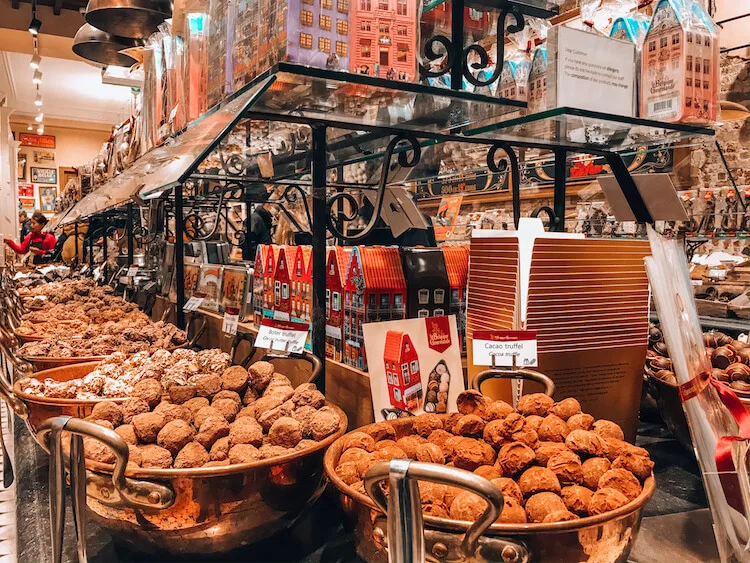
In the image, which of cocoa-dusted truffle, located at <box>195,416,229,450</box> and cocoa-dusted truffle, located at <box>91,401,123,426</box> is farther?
cocoa-dusted truffle, located at <box>91,401,123,426</box>

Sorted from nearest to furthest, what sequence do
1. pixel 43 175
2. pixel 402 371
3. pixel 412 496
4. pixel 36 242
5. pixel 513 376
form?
1. pixel 412 496
2. pixel 513 376
3. pixel 402 371
4. pixel 36 242
5. pixel 43 175

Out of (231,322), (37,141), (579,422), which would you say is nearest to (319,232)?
(579,422)

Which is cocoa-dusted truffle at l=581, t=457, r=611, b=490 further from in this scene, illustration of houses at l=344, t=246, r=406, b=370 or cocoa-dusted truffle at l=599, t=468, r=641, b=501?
illustration of houses at l=344, t=246, r=406, b=370

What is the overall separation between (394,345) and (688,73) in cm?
81

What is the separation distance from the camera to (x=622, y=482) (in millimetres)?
811

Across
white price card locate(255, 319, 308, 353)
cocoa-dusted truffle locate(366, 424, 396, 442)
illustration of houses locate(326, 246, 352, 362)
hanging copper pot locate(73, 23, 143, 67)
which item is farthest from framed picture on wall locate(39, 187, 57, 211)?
cocoa-dusted truffle locate(366, 424, 396, 442)

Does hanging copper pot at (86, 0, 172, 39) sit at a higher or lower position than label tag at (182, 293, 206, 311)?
higher

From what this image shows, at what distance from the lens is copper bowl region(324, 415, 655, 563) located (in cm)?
67

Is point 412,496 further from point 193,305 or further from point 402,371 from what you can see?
point 193,305

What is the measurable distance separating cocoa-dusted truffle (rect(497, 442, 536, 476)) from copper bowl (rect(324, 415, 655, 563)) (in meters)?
0.14

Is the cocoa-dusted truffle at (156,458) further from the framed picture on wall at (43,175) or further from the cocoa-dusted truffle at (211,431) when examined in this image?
the framed picture on wall at (43,175)

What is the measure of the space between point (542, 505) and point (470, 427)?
0.23 m

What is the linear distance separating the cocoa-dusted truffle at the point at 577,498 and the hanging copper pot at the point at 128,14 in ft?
7.80

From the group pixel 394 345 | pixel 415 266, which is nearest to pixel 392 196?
pixel 415 266
